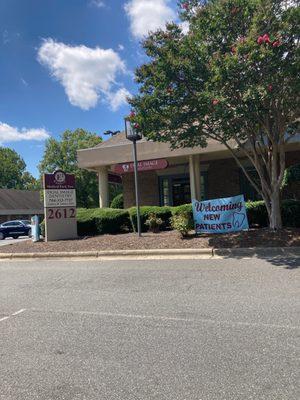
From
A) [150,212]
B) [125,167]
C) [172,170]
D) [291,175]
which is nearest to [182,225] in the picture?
[150,212]

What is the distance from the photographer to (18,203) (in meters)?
61.8

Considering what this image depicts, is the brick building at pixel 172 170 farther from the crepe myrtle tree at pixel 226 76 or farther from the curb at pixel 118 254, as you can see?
the curb at pixel 118 254

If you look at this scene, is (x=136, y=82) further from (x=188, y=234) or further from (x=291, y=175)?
(x=291, y=175)

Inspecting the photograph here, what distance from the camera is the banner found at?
43.0ft

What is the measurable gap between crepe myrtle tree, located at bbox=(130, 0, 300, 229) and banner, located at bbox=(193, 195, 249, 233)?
2.97 feet

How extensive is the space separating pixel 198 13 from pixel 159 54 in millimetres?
1413

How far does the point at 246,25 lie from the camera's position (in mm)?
10852

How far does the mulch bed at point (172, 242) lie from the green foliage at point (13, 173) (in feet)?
246

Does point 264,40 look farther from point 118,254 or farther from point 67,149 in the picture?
point 67,149

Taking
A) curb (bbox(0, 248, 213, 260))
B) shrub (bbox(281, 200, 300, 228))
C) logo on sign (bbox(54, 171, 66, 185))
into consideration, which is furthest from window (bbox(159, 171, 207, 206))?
curb (bbox(0, 248, 213, 260))

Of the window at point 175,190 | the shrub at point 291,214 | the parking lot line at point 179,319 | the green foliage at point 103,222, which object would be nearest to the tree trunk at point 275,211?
the shrub at point 291,214

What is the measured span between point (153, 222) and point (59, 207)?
388 cm

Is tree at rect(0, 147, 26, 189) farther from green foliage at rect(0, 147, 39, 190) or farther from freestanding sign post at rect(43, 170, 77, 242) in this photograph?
freestanding sign post at rect(43, 170, 77, 242)

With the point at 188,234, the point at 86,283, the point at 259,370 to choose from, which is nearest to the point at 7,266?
the point at 86,283
